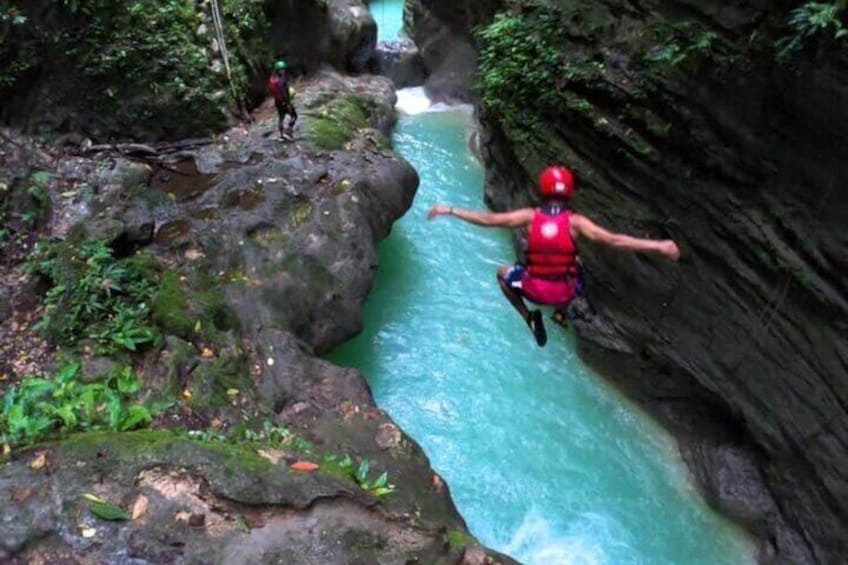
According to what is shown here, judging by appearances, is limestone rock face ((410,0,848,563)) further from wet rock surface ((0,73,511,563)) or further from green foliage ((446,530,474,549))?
green foliage ((446,530,474,549))

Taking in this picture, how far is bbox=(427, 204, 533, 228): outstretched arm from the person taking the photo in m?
4.70

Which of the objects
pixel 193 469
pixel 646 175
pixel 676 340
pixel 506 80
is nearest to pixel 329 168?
pixel 506 80

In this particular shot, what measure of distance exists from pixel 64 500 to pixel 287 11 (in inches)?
497

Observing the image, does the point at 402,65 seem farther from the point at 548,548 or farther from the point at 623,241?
the point at 623,241

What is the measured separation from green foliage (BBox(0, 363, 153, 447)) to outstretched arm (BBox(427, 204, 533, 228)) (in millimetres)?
3209

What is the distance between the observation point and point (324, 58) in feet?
52.6

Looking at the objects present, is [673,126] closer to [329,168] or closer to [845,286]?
[845,286]

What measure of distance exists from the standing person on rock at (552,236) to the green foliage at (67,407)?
10.6 feet

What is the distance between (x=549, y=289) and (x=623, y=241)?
0.77 metres

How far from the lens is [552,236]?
498 centimetres

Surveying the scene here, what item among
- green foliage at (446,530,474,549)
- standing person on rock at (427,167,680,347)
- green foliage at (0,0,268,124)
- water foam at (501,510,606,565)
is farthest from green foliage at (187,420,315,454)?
green foliage at (0,0,268,124)

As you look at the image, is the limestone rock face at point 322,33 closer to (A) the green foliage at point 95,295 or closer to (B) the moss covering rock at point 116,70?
(B) the moss covering rock at point 116,70

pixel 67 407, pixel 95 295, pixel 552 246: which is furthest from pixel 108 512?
pixel 95 295

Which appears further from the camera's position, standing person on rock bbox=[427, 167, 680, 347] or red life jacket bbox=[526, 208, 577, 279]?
red life jacket bbox=[526, 208, 577, 279]
